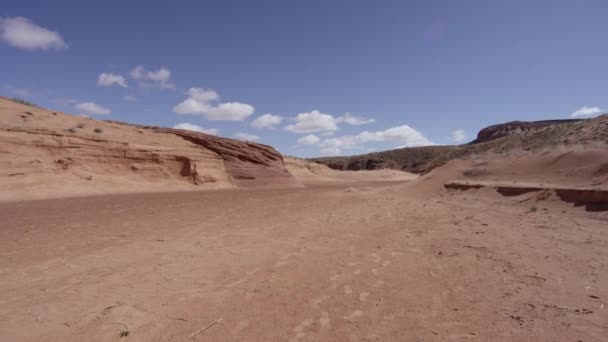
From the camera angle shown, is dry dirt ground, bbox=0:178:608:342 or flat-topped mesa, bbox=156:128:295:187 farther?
flat-topped mesa, bbox=156:128:295:187

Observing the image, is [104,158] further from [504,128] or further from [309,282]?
[504,128]

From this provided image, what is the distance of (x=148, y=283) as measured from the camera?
12.8ft

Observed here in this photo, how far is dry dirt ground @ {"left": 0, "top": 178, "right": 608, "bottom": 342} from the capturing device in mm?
2824

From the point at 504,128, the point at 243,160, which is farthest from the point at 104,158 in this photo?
the point at 504,128

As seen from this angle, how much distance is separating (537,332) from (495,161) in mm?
15335

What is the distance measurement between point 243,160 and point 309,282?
25.8 meters

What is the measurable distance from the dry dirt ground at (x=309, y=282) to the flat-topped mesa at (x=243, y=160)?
19.5 metres

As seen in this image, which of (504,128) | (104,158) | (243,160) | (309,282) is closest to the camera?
(309,282)

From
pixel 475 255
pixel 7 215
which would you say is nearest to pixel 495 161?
pixel 475 255

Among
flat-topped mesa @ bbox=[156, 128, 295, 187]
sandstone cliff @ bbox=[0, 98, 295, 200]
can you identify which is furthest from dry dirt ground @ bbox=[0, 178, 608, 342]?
flat-topped mesa @ bbox=[156, 128, 295, 187]

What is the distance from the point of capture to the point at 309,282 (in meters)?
3.98

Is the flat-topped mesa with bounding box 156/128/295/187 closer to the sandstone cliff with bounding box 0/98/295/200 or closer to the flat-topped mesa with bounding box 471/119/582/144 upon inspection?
the sandstone cliff with bounding box 0/98/295/200

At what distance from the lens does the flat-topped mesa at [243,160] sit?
2692 cm

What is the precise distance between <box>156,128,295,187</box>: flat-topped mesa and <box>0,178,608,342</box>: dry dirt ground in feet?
64.1
